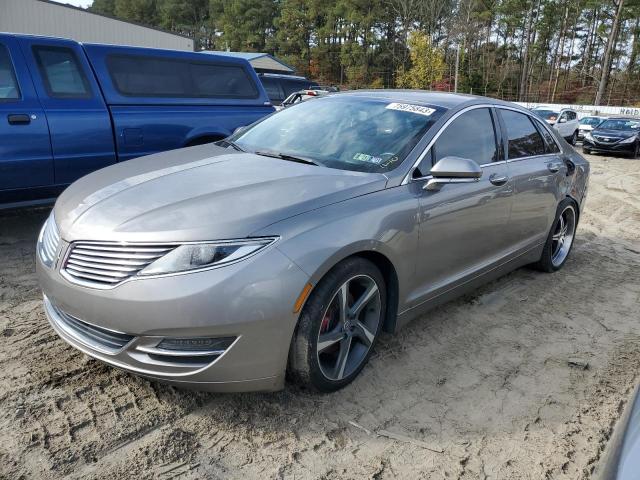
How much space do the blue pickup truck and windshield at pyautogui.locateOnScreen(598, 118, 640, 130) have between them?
655 inches

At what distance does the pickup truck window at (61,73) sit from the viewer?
512 cm

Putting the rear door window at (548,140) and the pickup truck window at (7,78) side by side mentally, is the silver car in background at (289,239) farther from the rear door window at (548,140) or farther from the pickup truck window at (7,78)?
the pickup truck window at (7,78)

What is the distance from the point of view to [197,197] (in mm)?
2748

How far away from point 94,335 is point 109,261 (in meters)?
0.40

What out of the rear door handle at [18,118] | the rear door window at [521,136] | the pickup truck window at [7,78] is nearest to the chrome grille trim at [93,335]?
the rear door handle at [18,118]

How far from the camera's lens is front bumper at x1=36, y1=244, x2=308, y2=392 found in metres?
2.32

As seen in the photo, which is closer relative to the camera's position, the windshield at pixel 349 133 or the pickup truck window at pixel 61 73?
the windshield at pixel 349 133

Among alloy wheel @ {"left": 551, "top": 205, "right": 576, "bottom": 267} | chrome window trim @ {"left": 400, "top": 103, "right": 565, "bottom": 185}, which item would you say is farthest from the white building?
alloy wheel @ {"left": 551, "top": 205, "right": 576, "bottom": 267}

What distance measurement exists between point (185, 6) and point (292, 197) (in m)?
96.0

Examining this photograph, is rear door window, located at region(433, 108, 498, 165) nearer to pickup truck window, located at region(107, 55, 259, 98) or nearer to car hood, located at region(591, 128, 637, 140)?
pickup truck window, located at region(107, 55, 259, 98)

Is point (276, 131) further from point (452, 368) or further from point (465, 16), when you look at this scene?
point (465, 16)

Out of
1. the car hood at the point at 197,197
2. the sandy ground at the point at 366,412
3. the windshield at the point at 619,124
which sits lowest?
the windshield at the point at 619,124

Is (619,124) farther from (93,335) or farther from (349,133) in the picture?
(93,335)

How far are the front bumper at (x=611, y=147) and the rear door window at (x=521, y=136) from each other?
597 inches
